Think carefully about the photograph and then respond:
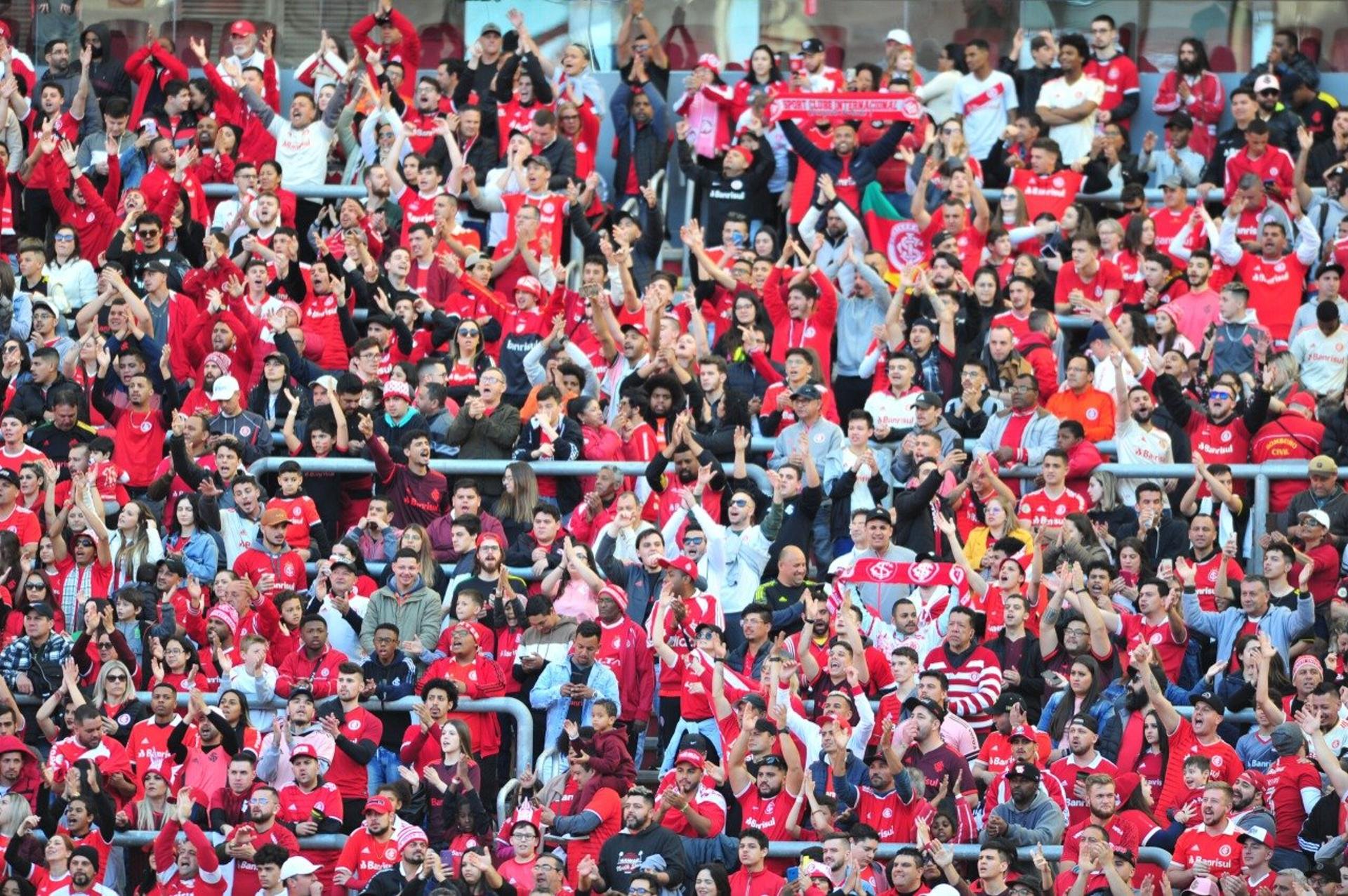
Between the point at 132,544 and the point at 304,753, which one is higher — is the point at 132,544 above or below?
above

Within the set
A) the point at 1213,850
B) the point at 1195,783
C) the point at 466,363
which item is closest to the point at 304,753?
the point at 466,363

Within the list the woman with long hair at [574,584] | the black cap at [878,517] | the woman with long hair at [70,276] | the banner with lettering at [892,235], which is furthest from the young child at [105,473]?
the banner with lettering at [892,235]

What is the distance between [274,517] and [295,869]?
292cm

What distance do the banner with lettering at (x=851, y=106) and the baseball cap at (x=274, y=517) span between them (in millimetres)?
5785

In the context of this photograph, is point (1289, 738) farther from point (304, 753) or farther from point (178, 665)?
point (178, 665)

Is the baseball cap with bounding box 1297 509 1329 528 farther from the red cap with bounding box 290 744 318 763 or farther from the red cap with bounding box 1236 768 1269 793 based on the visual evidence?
the red cap with bounding box 290 744 318 763

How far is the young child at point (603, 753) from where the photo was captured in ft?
57.2

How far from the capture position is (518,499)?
64.1 feet

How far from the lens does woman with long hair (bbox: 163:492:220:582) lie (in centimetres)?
1934

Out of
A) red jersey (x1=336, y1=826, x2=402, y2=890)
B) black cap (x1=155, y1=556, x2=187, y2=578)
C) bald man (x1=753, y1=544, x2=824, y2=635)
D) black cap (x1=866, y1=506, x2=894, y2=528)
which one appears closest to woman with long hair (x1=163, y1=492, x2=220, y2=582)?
black cap (x1=155, y1=556, x2=187, y2=578)

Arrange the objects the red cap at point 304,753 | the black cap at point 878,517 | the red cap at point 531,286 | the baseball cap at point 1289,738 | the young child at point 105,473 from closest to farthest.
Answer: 1. the baseball cap at point 1289,738
2. the red cap at point 304,753
3. the black cap at point 878,517
4. the young child at point 105,473
5. the red cap at point 531,286

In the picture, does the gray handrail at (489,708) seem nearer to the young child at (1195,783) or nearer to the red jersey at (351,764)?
the red jersey at (351,764)

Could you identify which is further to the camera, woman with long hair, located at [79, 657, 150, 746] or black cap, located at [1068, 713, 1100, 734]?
woman with long hair, located at [79, 657, 150, 746]

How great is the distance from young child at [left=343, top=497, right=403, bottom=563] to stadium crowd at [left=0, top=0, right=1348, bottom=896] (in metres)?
0.03
